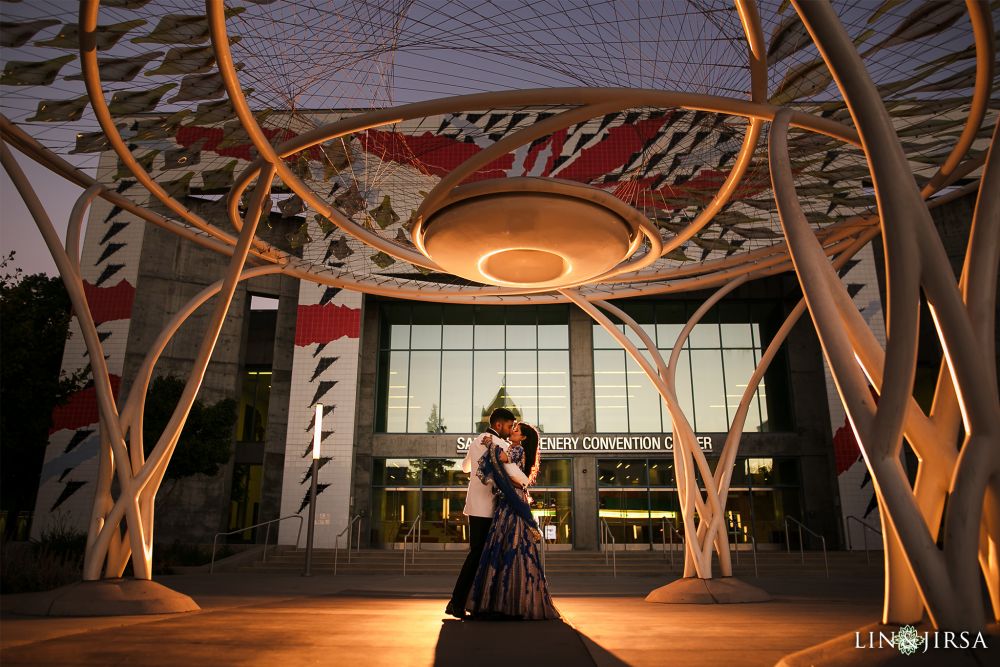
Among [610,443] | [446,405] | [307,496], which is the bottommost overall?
[307,496]

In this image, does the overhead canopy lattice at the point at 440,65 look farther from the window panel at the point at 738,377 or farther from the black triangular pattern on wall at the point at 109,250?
the black triangular pattern on wall at the point at 109,250

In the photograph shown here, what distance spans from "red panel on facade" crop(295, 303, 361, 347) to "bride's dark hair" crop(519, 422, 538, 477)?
24.9 meters

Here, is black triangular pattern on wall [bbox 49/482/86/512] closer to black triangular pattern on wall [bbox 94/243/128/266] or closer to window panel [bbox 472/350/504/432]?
black triangular pattern on wall [bbox 94/243/128/266]

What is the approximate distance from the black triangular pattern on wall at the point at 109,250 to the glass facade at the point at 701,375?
77.2 feet

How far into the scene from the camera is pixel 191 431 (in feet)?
80.8

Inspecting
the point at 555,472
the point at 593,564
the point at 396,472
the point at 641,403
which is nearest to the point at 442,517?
the point at 396,472

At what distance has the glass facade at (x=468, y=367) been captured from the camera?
32.3 meters

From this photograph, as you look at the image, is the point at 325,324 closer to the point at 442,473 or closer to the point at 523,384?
the point at 442,473

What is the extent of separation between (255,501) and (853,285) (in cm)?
3087

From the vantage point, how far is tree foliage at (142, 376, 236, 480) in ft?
78.7

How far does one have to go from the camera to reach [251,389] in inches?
1403

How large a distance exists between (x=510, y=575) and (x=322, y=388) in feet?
83.6

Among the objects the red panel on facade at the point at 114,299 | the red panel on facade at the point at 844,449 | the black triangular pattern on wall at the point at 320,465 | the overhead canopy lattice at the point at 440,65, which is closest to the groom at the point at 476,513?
the overhead canopy lattice at the point at 440,65

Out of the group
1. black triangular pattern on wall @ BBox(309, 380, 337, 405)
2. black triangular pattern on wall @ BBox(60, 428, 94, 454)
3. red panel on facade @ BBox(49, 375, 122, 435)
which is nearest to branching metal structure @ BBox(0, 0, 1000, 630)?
black triangular pattern on wall @ BBox(309, 380, 337, 405)
